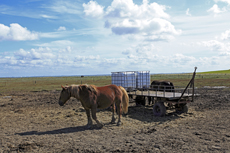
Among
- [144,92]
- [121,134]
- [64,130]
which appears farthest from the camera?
[144,92]

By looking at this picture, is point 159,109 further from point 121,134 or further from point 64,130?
point 64,130

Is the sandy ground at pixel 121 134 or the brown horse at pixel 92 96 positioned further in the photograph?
the brown horse at pixel 92 96

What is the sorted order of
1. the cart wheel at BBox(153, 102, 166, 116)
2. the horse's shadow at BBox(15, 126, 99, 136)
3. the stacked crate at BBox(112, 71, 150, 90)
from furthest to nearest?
the stacked crate at BBox(112, 71, 150, 90)
the cart wheel at BBox(153, 102, 166, 116)
the horse's shadow at BBox(15, 126, 99, 136)

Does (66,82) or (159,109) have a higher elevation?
(159,109)

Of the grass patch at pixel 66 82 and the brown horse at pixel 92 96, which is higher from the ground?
the brown horse at pixel 92 96

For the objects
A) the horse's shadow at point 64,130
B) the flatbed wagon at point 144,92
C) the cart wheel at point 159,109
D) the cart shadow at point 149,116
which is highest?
the flatbed wagon at point 144,92

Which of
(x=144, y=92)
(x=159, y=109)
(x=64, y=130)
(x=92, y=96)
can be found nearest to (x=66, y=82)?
(x=144, y=92)

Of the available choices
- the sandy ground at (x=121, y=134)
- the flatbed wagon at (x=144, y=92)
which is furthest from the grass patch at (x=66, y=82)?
the sandy ground at (x=121, y=134)

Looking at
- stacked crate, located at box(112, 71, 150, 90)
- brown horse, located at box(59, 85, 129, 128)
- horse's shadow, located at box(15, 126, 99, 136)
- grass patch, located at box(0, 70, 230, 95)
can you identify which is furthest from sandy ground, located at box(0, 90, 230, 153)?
grass patch, located at box(0, 70, 230, 95)

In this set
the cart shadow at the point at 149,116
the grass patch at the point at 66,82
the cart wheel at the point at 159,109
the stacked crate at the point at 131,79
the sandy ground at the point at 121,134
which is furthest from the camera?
the grass patch at the point at 66,82

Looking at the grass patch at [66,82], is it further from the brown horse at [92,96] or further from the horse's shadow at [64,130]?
the brown horse at [92,96]

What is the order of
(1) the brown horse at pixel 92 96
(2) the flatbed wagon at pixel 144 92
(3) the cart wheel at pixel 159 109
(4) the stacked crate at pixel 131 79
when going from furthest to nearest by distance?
(4) the stacked crate at pixel 131 79
(2) the flatbed wagon at pixel 144 92
(3) the cart wheel at pixel 159 109
(1) the brown horse at pixel 92 96

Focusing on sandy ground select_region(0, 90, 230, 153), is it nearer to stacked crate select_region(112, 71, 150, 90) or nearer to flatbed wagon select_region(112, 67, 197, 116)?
flatbed wagon select_region(112, 67, 197, 116)

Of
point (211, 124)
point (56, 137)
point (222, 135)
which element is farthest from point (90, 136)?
point (211, 124)
